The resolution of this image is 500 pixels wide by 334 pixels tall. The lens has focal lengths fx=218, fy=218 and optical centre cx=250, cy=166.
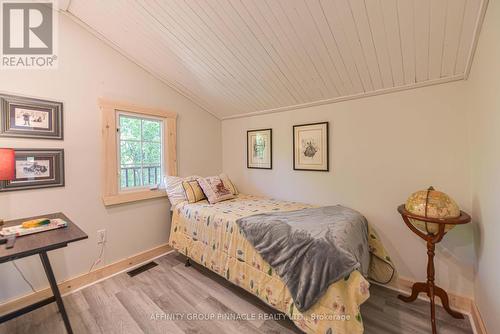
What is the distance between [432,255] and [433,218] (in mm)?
362

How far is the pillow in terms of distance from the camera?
2.72m

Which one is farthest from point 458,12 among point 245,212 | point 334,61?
point 245,212

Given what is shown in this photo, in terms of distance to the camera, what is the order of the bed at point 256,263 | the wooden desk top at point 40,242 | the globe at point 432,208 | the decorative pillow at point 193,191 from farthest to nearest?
the decorative pillow at point 193,191
the globe at point 432,208
the bed at point 256,263
the wooden desk top at point 40,242

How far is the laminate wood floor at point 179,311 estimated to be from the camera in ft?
5.32

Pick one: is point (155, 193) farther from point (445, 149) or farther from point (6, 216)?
point (445, 149)

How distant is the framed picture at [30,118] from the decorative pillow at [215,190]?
4.93 ft

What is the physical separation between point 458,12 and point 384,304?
2183 mm

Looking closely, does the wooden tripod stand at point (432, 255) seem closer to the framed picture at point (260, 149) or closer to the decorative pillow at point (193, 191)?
the framed picture at point (260, 149)

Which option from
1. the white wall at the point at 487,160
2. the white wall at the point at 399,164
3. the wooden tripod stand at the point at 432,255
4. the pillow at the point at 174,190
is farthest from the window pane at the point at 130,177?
the white wall at the point at 487,160

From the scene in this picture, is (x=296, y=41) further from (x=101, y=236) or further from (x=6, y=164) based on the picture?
(x=101, y=236)

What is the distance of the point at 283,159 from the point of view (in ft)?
9.40

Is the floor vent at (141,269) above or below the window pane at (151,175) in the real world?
below

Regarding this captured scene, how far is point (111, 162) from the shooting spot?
7.73 feet

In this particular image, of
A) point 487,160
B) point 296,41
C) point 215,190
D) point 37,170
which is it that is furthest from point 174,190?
point 487,160
